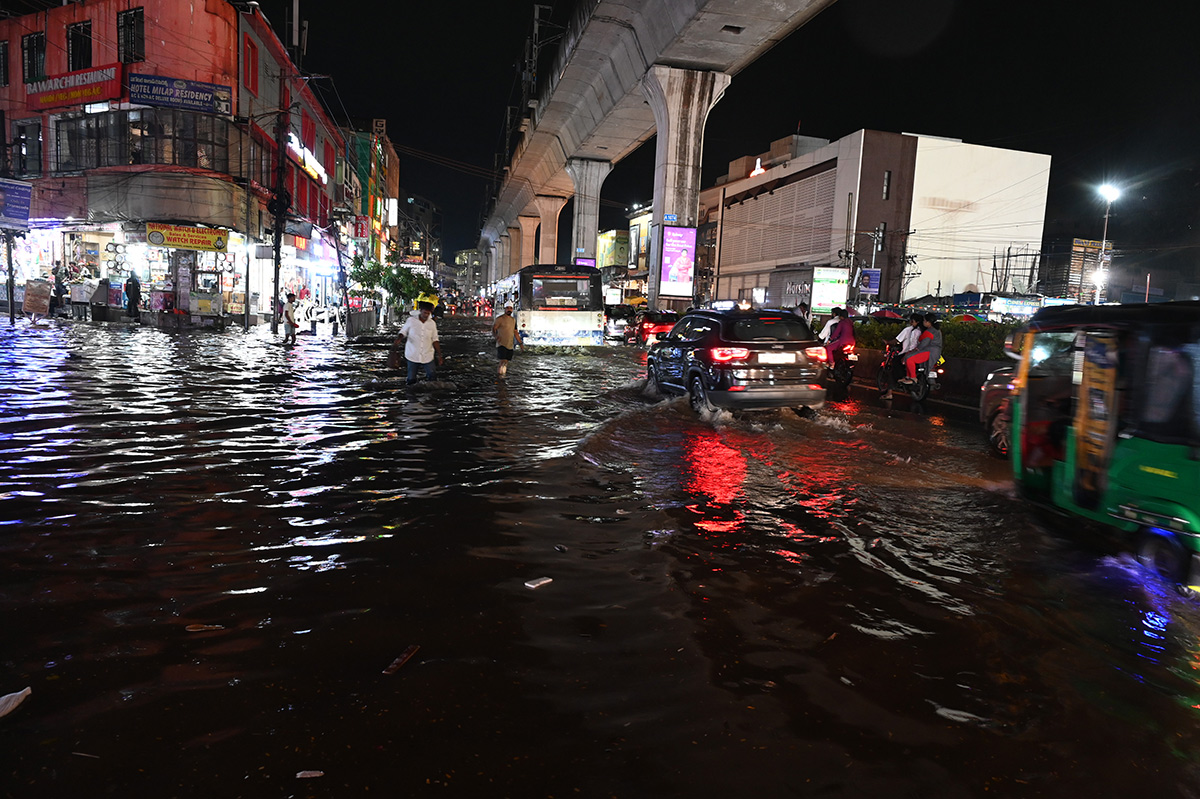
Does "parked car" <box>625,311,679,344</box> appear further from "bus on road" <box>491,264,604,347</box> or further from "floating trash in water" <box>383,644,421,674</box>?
"floating trash in water" <box>383,644,421,674</box>

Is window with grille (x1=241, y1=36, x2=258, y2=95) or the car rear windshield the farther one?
window with grille (x1=241, y1=36, x2=258, y2=95)

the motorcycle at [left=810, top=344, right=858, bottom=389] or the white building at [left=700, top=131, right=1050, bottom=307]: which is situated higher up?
the white building at [left=700, top=131, right=1050, bottom=307]

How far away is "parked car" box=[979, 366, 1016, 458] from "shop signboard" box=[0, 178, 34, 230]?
33264mm

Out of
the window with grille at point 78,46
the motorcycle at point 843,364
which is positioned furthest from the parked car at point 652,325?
the window with grille at point 78,46

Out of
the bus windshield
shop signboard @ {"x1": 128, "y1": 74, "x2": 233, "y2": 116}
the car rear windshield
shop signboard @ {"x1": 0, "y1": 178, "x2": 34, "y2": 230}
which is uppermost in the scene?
shop signboard @ {"x1": 128, "y1": 74, "x2": 233, "y2": 116}

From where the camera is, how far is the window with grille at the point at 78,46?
34906mm

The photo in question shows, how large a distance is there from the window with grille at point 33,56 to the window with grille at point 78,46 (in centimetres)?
196

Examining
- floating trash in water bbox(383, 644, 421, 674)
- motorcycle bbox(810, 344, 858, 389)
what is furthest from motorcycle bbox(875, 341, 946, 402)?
floating trash in water bbox(383, 644, 421, 674)

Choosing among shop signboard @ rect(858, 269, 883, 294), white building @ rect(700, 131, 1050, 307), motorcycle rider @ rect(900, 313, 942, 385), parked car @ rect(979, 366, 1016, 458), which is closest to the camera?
parked car @ rect(979, 366, 1016, 458)

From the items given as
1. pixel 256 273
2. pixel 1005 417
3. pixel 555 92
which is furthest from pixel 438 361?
pixel 555 92

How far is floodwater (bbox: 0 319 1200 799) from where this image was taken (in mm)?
2834

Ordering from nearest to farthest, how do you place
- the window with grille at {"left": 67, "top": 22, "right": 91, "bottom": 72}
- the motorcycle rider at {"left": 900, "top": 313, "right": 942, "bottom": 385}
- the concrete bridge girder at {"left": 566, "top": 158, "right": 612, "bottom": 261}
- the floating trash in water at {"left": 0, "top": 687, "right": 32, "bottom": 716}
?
the floating trash in water at {"left": 0, "top": 687, "right": 32, "bottom": 716}
the motorcycle rider at {"left": 900, "top": 313, "right": 942, "bottom": 385}
the window with grille at {"left": 67, "top": 22, "right": 91, "bottom": 72}
the concrete bridge girder at {"left": 566, "top": 158, "right": 612, "bottom": 261}

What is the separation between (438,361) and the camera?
578 inches

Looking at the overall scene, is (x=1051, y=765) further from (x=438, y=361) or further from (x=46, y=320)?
(x=46, y=320)
